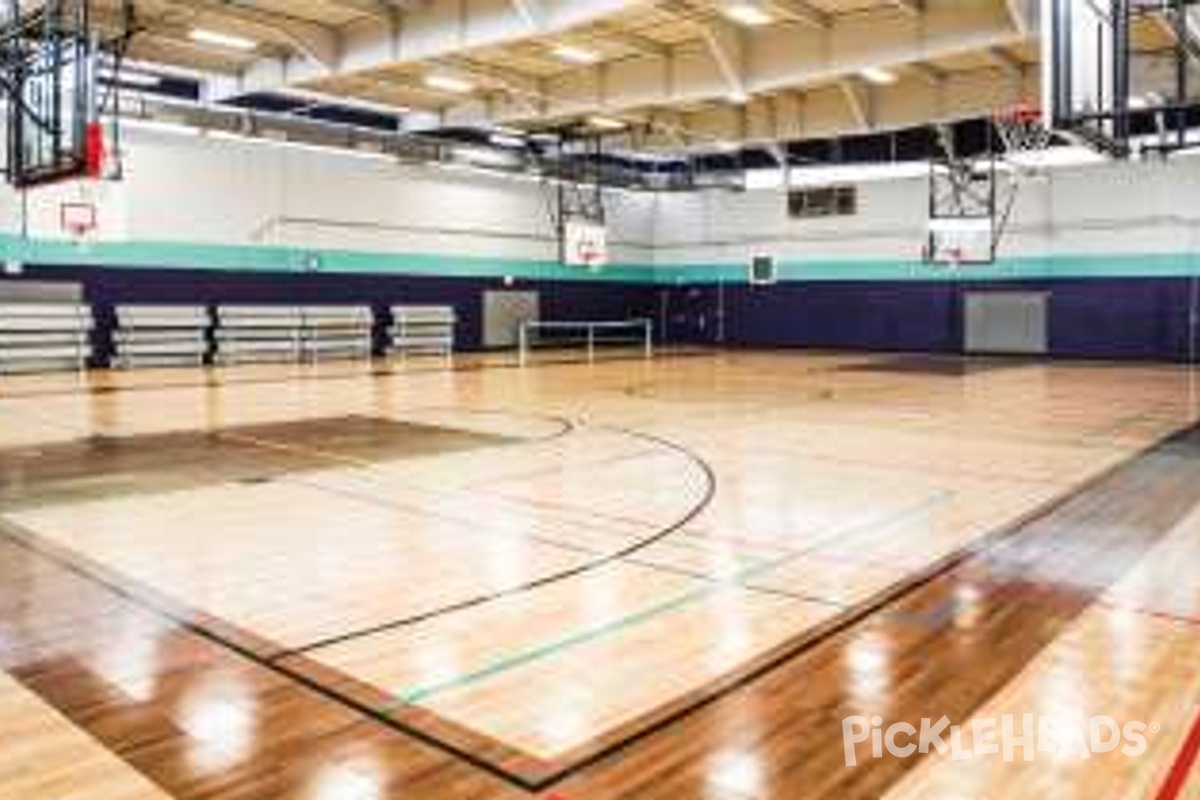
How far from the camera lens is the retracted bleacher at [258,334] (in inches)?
854

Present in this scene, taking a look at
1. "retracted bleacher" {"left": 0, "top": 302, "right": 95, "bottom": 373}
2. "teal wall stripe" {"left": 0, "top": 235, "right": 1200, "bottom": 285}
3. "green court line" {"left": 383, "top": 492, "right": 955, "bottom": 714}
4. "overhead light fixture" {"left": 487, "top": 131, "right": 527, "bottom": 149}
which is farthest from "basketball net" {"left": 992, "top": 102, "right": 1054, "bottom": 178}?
"retracted bleacher" {"left": 0, "top": 302, "right": 95, "bottom": 373}

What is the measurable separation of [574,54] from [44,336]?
10.7m

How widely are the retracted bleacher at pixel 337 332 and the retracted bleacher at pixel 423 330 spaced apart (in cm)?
71

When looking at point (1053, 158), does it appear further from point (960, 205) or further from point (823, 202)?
point (823, 202)

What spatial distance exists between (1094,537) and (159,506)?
Result: 245 inches

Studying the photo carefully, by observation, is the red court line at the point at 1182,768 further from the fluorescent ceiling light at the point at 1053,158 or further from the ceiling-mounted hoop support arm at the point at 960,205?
the fluorescent ceiling light at the point at 1053,158

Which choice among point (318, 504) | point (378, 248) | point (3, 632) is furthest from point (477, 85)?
point (3, 632)

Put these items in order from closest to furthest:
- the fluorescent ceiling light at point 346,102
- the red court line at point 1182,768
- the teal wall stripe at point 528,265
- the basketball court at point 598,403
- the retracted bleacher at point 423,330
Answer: the red court line at point 1182,768, the basketball court at point 598,403, the fluorescent ceiling light at point 346,102, the teal wall stripe at point 528,265, the retracted bleacher at point 423,330

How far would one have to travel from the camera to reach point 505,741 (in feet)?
11.7

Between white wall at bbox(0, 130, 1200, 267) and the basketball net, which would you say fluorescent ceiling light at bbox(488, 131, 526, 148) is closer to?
white wall at bbox(0, 130, 1200, 267)

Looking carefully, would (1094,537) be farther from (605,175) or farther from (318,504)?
(605,175)

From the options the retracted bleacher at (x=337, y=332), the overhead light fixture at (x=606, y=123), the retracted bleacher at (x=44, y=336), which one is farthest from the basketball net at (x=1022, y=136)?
the retracted bleacher at (x=44, y=336)

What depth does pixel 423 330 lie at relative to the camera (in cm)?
2548

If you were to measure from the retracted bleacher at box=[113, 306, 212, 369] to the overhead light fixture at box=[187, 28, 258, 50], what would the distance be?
6.29 m
